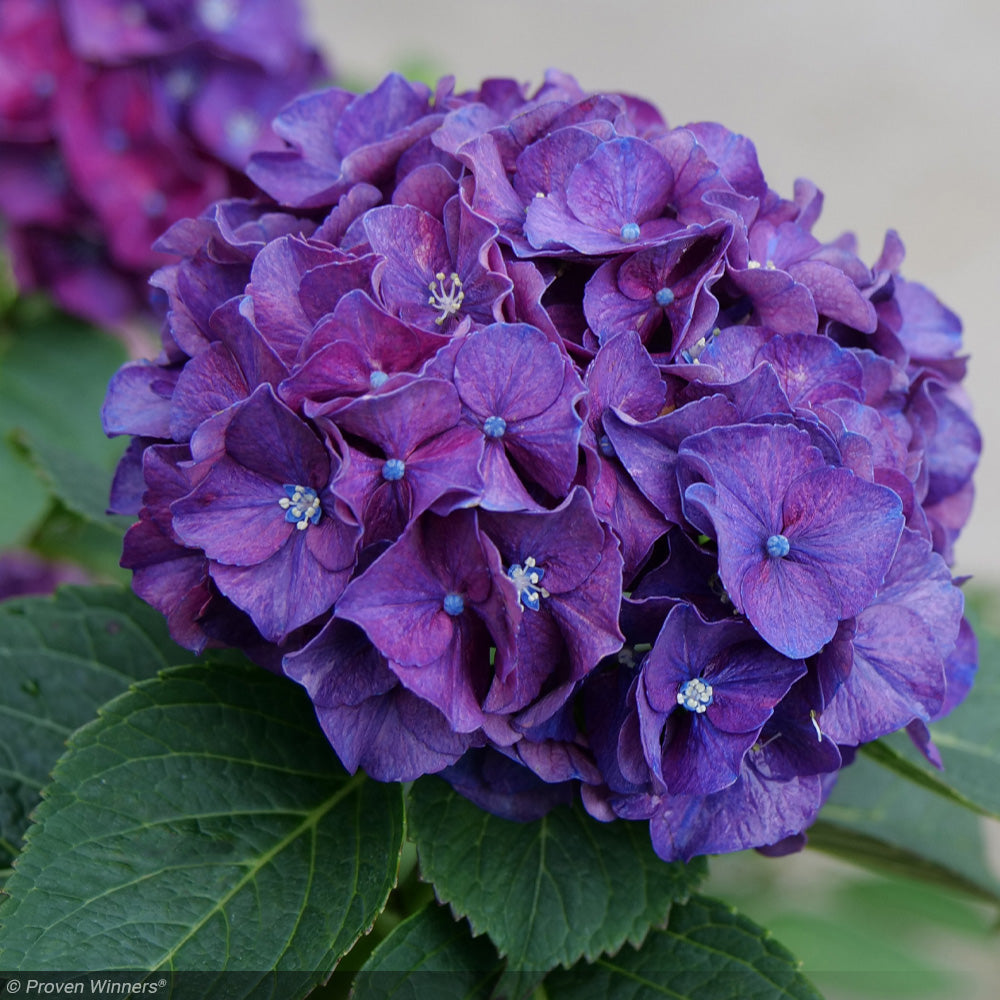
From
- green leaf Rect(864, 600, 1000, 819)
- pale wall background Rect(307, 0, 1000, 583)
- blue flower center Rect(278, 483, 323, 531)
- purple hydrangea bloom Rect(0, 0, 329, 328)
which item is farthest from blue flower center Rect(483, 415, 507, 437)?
pale wall background Rect(307, 0, 1000, 583)

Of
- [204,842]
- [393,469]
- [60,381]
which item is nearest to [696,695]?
[393,469]

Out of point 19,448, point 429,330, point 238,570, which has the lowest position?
point 19,448

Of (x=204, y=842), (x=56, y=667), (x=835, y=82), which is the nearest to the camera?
(x=204, y=842)

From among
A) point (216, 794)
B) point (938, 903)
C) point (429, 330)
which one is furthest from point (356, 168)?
point (938, 903)

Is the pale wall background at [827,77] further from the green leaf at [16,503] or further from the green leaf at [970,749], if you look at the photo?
the green leaf at [970,749]

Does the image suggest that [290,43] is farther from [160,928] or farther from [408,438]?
[160,928]

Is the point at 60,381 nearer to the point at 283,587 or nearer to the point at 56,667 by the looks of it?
the point at 56,667
